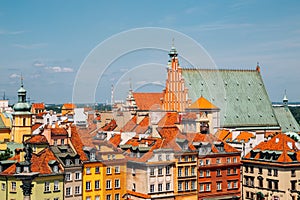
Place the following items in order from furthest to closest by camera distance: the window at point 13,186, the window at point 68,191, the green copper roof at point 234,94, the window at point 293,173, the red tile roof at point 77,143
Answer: the green copper roof at point 234,94
the window at point 293,173
the red tile roof at point 77,143
the window at point 68,191
the window at point 13,186

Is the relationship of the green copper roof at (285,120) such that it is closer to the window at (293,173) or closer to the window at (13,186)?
the window at (293,173)

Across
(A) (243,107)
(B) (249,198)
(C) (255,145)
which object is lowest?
(B) (249,198)

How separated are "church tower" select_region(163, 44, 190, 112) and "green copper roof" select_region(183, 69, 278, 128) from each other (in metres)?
1.39

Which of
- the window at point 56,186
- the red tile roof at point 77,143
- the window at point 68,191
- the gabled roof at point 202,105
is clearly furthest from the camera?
the gabled roof at point 202,105

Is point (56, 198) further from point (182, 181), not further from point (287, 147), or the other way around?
point (287, 147)

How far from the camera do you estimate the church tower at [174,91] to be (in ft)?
221

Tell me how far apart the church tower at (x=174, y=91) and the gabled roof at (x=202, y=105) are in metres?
2.64

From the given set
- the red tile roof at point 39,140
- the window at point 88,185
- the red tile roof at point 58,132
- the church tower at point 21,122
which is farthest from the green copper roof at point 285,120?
the red tile roof at point 39,140

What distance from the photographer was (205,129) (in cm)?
5562

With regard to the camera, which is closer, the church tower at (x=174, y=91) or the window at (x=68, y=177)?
the window at (x=68, y=177)

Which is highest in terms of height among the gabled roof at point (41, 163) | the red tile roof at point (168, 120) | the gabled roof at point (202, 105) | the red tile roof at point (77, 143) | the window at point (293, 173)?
the gabled roof at point (202, 105)

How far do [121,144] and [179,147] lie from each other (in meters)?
5.82

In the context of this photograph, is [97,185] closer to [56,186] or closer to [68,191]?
[68,191]

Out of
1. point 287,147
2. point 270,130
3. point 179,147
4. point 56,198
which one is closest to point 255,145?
point 287,147
